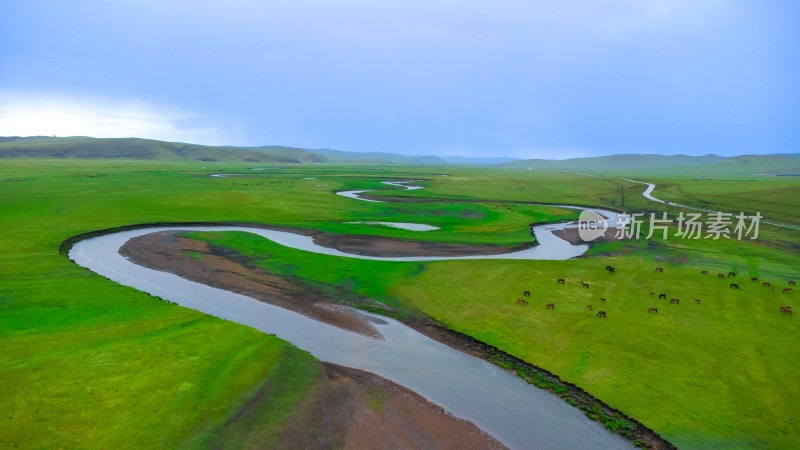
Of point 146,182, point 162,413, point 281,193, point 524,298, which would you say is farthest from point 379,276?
point 146,182

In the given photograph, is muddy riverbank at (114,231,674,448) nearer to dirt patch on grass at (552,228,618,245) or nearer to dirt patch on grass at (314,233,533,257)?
dirt patch on grass at (314,233,533,257)

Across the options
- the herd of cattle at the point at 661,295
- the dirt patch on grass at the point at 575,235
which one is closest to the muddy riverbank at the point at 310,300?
the herd of cattle at the point at 661,295

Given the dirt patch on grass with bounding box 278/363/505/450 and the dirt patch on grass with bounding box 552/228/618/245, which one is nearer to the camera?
the dirt patch on grass with bounding box 278/363/505/450

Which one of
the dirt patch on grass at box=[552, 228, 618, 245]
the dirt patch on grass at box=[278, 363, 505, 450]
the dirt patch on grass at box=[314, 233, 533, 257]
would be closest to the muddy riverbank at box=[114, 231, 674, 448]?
the dirt patch on grass at box=[278, 363, 505, 450]

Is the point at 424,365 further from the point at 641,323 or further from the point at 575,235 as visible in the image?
the point at 575,235

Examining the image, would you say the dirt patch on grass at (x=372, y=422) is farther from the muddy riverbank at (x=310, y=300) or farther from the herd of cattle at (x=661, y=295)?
the herd of cattle at (x=661, y=295)

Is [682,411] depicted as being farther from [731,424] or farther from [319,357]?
[319,357]

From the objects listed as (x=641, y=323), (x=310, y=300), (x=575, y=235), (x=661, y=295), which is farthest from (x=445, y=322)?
(x=575, y=235)
